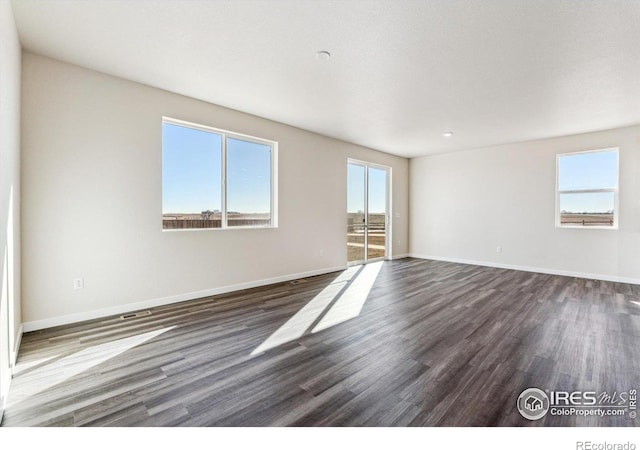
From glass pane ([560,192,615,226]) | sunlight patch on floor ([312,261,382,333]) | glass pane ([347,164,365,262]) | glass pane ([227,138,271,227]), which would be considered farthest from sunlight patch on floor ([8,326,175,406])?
glass pane ([560,192,615,226])

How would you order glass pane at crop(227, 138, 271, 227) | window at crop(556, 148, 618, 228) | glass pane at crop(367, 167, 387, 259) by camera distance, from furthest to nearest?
glass pane at crop(367, 167, 387, 259) < window at crop(556, 148, 618, 228) < glass pane at crop(227, 138, 271, 227)

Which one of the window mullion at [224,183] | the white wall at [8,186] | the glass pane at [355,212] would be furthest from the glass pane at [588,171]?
the white wall at [8,186]

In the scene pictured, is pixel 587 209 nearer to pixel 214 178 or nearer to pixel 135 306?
pixel 214 178

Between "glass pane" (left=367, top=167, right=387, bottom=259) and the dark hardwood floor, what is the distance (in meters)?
3.19

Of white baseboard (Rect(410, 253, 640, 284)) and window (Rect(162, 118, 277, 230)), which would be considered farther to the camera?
white baseboard (Rect(410, 253, 640, 284))

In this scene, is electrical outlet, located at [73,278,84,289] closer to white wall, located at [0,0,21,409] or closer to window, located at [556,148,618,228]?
white wall, located at [0,0,21,409]

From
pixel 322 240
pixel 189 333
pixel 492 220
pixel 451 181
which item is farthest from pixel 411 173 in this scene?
pixel 189 333

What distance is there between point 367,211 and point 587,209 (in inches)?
161

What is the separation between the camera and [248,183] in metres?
4.73

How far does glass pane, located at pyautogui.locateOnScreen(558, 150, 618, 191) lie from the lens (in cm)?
527

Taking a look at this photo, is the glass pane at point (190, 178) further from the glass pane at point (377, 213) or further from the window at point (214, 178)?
the glass pane at point (377, 213)

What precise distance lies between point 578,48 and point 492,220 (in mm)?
4459

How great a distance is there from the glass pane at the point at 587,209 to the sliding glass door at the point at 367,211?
11.6 feet

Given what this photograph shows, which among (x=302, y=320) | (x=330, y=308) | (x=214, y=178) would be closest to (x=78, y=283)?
(x=214, y=178)
